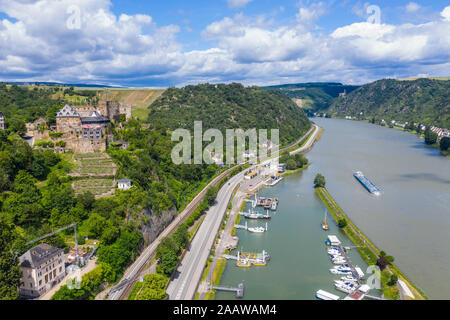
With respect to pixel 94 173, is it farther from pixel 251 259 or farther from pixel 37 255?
pixel 251 259

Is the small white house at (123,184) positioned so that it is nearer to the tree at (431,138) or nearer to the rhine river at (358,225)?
the rhine river at (358,225)

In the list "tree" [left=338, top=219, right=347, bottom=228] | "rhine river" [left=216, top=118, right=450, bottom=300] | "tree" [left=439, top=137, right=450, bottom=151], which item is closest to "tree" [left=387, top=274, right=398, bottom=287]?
"rhine river" [left=216, top=118, right=450, bottom=300]

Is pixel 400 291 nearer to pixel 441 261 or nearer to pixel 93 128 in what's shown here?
pixel 441 261

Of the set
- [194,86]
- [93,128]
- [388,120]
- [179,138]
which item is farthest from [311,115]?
[93,128]

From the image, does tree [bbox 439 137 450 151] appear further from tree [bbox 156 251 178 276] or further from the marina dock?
tree [bbox 156 251 178 276]

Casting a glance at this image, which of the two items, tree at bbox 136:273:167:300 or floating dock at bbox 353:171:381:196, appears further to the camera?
floating dock at bbox 353:171:381:196

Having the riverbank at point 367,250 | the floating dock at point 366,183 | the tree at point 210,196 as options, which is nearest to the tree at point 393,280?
the riverbank at point 367,250

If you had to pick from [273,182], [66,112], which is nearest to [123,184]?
[66,112]
